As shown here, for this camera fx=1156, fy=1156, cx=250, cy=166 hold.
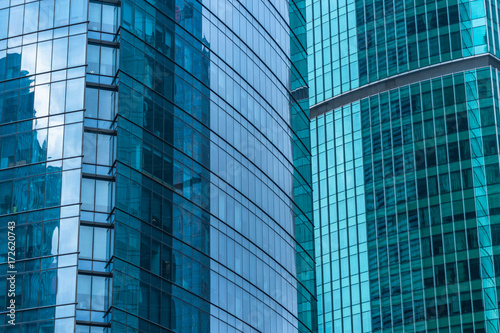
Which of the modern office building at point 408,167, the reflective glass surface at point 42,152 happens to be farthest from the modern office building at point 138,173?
the modern office building at point 408,167

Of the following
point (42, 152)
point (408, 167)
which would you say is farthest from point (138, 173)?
point (408, 167)

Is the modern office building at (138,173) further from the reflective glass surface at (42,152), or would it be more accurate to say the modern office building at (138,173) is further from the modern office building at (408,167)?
the modern office building at (408,167)

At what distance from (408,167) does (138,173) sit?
8988 cm

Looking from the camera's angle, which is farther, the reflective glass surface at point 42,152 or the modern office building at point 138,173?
the modern office building at point 138,173

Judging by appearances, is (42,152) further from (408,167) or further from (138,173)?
(408,167)

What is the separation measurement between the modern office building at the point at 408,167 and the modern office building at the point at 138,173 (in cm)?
6283

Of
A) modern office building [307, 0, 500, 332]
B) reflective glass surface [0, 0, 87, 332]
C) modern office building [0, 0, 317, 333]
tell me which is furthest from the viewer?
modern office building [307, 0, 500, 332]

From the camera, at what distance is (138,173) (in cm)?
7188

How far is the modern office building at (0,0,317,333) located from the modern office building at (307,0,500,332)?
62.8 meters

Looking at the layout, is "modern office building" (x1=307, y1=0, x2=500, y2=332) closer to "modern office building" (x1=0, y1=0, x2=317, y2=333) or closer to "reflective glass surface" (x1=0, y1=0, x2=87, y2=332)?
"modern office building" (x1=0, y1=0, x2=317, y2=333)

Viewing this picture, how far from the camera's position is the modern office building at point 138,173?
67.6 meters

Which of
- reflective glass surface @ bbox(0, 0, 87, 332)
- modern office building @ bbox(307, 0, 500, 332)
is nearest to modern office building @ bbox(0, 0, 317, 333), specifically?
reflective glass surface @ bbox(0, 0, 87, 332)

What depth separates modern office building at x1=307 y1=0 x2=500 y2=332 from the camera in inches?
5827

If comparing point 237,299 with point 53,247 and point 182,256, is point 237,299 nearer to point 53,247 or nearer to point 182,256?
point 182,256
